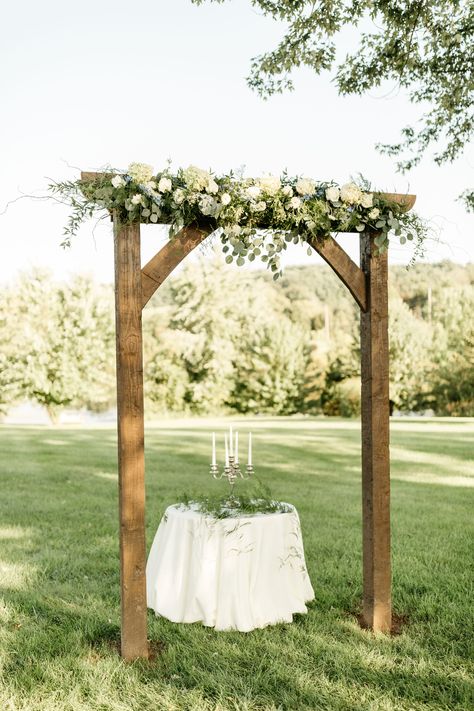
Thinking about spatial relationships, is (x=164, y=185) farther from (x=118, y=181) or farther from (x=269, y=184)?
(x=269, y=184)

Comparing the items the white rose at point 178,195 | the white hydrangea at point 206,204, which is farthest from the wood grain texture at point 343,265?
the white rose at point 178,195

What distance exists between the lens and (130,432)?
457 centimetres

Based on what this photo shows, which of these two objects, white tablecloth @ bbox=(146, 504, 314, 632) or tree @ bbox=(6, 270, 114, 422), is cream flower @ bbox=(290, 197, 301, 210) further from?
tree @ bbox=(6, 270, 114, 422)

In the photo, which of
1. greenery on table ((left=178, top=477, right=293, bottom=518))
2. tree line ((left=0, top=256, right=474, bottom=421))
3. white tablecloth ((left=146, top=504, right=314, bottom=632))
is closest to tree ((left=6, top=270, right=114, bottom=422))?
tree line ((left=0, top=256, right=474, bottom=421))

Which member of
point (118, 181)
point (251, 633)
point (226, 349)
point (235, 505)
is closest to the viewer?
point (118, 181)

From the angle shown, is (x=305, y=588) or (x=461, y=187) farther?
(x=461, y=187)

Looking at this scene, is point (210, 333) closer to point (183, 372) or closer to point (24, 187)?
point (183, 372)

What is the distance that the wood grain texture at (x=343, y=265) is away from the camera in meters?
4.98

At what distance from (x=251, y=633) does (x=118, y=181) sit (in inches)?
133

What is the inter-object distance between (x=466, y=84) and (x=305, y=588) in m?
7.50

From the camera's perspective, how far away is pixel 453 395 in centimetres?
4222

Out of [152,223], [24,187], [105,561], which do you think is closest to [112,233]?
[152,223]

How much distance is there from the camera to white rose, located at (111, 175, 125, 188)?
438 cm

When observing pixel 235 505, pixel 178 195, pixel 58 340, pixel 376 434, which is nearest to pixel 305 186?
pixel 178 195
